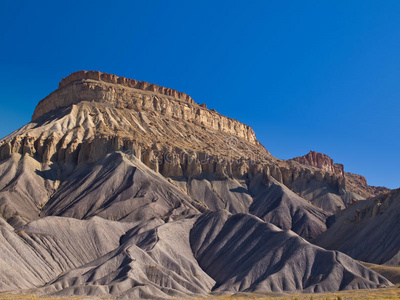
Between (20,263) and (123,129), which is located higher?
(123,129)

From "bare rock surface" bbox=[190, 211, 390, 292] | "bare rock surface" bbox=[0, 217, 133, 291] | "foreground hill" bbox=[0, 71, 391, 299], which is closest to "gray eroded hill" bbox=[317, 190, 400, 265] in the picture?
"foreground hill" bbox=[0, 71, 391, 299]

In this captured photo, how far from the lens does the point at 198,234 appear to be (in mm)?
90688

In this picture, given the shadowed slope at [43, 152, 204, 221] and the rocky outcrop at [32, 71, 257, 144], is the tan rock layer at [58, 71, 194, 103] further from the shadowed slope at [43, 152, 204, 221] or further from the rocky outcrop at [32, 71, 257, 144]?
the shadowed slope at [43, 152, 204, 221]

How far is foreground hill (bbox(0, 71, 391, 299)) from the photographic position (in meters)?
68.5

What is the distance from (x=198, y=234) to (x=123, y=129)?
61.8 metres

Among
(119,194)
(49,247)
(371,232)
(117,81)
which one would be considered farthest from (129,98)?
(371,232)

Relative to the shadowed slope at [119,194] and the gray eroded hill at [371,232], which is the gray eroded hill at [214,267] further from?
the shadowed slope at [119,194]

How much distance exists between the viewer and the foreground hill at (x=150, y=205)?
68500 mm

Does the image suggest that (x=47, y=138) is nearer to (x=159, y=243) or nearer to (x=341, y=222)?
(x=159, y=243)

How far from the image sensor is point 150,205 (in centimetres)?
10656

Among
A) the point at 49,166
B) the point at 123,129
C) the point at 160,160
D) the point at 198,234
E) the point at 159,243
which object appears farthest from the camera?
the point at 123,129

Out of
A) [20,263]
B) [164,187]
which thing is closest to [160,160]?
[164,187]

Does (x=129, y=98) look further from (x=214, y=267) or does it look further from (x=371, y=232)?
(x=371, y=232)

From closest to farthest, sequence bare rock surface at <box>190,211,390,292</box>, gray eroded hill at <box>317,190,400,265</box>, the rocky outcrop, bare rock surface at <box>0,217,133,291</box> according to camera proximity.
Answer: bare rock surface at <box>0,217,133,291</box> < bare rock surface at <box>190,211,390,292</box> < gray eroded hill at <box>317,190,400,265</box> < the rocky outcrop
